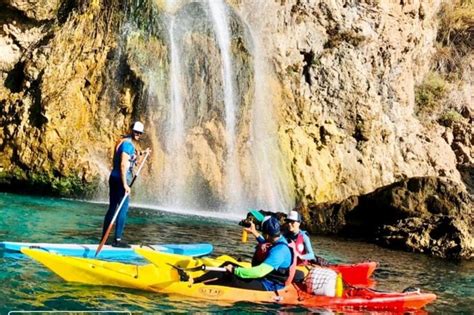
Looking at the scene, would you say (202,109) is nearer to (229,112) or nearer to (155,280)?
(229,112)

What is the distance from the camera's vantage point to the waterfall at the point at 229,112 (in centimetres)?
2177

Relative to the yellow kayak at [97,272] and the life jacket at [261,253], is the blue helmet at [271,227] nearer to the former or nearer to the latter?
the life jacket at [261,253]

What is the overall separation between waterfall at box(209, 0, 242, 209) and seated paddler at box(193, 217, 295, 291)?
13272mm

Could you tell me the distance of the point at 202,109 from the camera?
21.6 m

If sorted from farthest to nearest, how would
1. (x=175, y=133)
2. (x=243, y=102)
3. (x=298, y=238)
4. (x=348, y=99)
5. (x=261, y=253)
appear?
(x=348, y=99) → (x=243, y=102) → (x=175, y=133) → (x=298, y=238) → (x=261, y=253)

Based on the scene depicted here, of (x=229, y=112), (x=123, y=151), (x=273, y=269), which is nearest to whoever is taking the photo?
(x=273, y=269)

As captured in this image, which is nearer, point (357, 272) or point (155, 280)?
point (155, 280)

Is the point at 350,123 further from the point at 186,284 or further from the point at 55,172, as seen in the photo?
the point at 186,284

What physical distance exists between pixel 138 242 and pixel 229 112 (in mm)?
10458

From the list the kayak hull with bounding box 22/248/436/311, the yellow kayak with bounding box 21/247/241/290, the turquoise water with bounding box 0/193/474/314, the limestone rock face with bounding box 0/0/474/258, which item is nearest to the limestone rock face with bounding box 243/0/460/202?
the limestone rock face with bounding box 0/0/474/258

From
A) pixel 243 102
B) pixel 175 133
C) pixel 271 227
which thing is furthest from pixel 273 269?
pixel 243 102

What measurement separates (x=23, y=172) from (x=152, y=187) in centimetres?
392

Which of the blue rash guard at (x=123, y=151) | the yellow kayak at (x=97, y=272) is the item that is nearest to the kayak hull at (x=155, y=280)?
the yellow kayak at (x=97, y=272)

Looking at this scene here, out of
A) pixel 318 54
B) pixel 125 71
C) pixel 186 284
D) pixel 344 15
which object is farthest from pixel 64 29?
pixel 186 284
